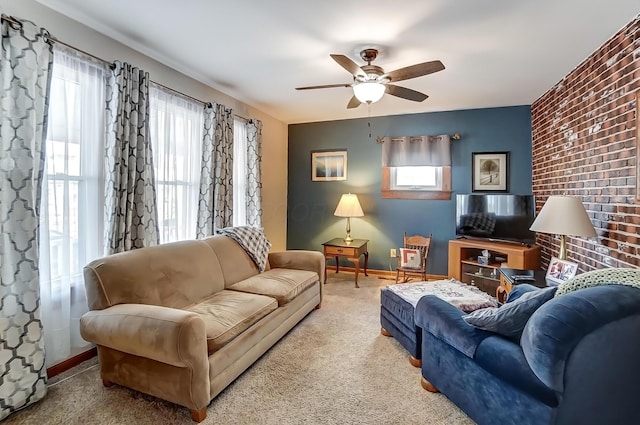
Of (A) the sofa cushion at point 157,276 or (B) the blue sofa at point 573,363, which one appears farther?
(A) the sofa cushion at point 157,276

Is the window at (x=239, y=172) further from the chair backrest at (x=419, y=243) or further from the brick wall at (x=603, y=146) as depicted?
the brick wall at (x=603, y=146)

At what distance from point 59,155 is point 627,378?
346 centimetres

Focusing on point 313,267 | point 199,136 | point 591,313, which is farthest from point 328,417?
point 199,136

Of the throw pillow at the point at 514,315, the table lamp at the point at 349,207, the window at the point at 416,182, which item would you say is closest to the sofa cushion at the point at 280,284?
the table lamp at the point at 349,207

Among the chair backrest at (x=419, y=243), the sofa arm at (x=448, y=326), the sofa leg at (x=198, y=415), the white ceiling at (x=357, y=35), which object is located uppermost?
the white ceiling at (x=357, y=35)

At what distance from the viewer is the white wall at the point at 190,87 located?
2.19 metres

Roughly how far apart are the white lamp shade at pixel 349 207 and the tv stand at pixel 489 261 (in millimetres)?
1356

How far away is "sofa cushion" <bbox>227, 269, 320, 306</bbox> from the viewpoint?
2.85 meters

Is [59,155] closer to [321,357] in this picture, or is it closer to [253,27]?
[253,27]

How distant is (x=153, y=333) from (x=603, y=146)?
3.57 meters

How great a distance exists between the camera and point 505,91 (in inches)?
153

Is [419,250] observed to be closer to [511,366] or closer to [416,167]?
[416,167]

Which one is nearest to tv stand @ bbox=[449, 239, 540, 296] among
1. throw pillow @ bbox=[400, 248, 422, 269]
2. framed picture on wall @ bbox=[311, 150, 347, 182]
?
throw pillow @ bbox=[400, 248, 422, 269]

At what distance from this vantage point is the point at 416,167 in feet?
16.2
